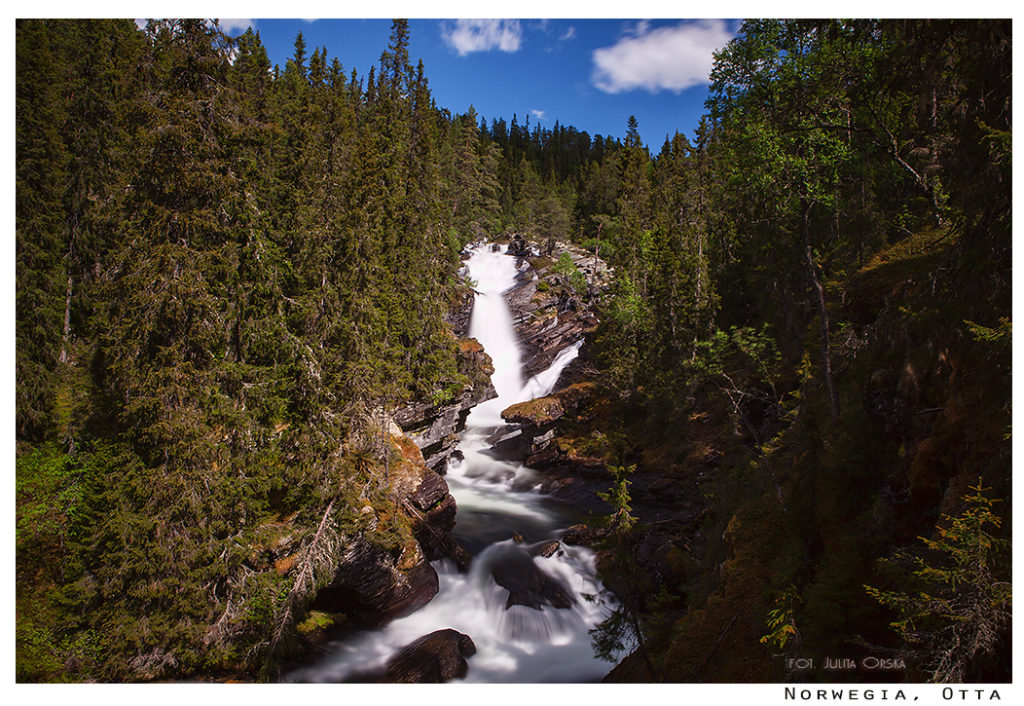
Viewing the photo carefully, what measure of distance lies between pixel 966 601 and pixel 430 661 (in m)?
10.7

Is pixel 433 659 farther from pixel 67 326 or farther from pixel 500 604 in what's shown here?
pixel 67 326

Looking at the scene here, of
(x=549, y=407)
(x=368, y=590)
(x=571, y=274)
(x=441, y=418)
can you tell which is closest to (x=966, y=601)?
(x=368, y=590)

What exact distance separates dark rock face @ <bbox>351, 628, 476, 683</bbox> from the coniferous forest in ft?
5.96

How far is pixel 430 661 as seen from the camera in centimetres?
1183

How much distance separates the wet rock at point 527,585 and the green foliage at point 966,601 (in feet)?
37.1

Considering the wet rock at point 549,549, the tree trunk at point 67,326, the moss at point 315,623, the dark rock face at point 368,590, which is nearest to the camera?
the moss at point 315,623

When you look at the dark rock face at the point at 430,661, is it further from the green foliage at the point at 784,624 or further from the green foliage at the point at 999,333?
the green foliage at the point at 999,333

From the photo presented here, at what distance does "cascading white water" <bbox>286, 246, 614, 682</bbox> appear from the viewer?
41.3 feet

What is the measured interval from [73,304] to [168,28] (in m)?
12.4

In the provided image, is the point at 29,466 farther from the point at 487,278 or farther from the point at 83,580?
the point at 487,278

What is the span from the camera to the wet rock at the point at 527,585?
14891 millimetres

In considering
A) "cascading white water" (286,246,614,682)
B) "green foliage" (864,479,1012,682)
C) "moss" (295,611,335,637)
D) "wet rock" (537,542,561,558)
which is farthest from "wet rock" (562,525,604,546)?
"green foliage" (864,479,1012,682)

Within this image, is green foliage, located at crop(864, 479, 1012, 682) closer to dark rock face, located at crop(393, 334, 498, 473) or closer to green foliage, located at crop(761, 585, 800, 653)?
green foliage, located at crop(761, 585, 800, 653)

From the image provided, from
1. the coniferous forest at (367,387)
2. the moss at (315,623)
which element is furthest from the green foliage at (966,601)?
the moss at (315,623)
